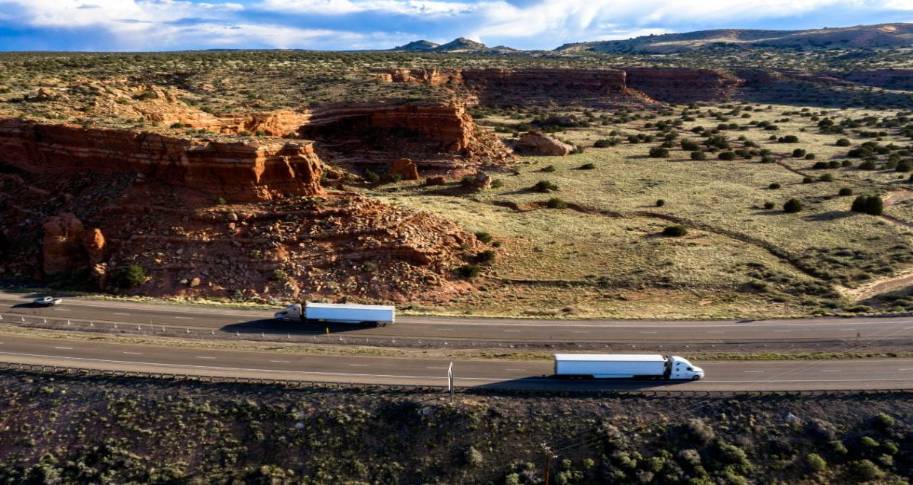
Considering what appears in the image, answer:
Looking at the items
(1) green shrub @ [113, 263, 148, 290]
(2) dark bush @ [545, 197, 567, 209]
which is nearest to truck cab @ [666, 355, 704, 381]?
(2) dark bush @ [545, 197, 567, 209]

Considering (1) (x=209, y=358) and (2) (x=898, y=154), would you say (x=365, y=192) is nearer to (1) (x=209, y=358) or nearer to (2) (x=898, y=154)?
(1) (x=209, y=358)

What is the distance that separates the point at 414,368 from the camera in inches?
1156

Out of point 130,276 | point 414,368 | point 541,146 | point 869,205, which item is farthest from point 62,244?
point 869,205

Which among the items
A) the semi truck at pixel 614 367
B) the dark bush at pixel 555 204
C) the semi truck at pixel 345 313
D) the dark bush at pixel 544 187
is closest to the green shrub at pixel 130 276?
the semi truck at pixel 345 313

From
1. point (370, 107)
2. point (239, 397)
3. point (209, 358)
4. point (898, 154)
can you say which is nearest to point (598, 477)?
point (239, 397)

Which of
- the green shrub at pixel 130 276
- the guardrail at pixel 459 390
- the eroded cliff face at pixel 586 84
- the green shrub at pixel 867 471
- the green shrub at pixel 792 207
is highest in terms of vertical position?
the eroded cliff face at pixel 586 84

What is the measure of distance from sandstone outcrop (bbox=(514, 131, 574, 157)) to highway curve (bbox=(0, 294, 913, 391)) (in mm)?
44278

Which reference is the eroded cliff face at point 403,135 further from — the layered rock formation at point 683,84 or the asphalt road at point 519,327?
the layered rock formation at point 683,84

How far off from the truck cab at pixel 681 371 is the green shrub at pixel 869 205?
119ft

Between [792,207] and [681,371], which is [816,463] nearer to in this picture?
[681,371]

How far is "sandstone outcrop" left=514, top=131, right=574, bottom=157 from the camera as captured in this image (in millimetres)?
76562

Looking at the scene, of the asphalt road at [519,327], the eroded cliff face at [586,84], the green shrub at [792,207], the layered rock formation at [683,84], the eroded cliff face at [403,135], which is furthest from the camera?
the layered rock formation at [683,84]

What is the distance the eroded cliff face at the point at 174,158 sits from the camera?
41.8 meters

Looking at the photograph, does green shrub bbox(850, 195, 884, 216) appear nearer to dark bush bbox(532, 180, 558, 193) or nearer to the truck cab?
dark bush bbox(532, 180, 558, 193)
